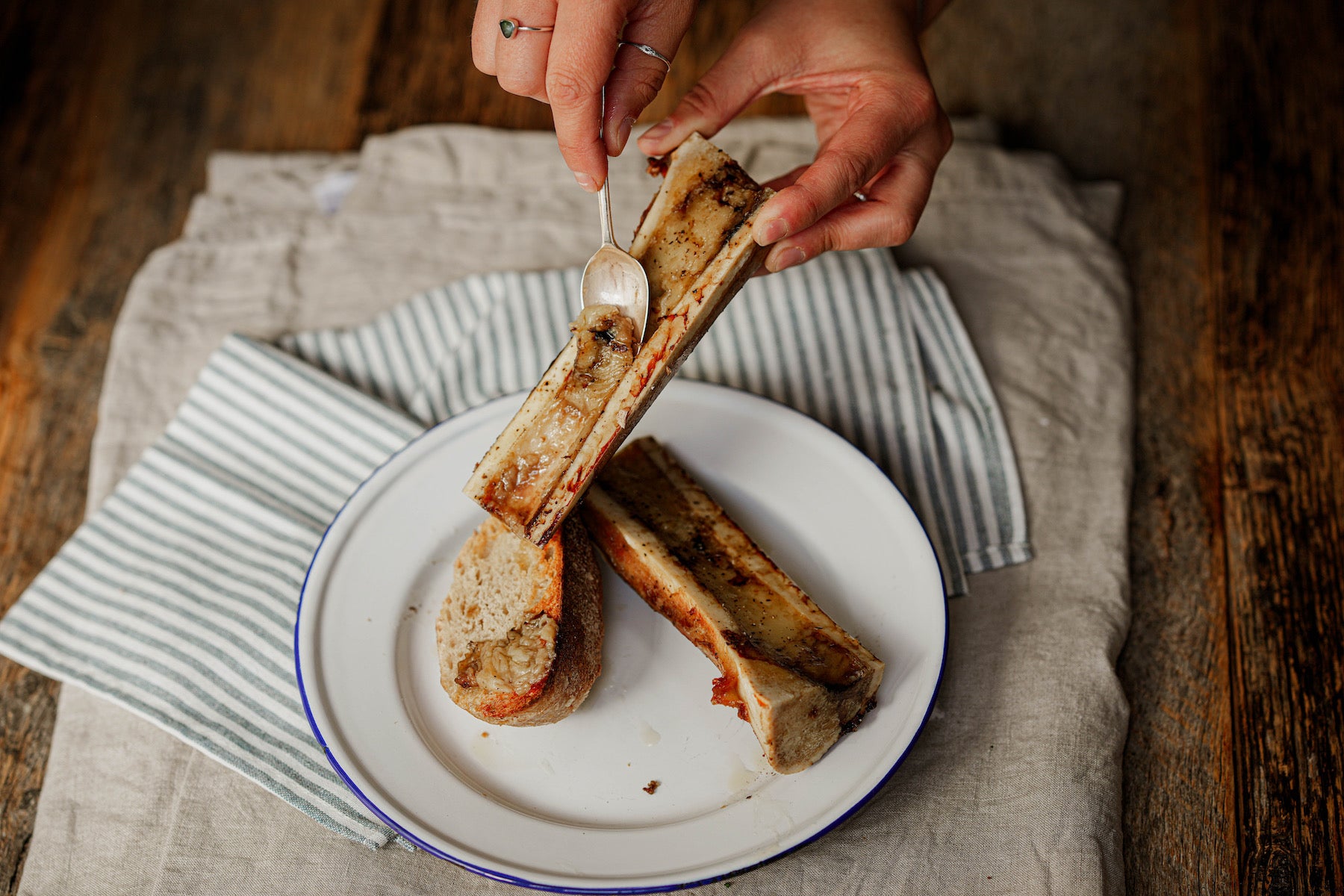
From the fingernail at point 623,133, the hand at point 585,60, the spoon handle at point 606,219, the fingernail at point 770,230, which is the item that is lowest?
the spoon handle at point 606,219

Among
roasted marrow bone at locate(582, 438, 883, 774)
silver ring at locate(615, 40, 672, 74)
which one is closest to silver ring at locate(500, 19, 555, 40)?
silver ring at locate(615, 40, 672, 74)

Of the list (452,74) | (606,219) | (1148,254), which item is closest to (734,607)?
(606,219)

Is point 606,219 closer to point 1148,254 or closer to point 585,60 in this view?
point 585,60

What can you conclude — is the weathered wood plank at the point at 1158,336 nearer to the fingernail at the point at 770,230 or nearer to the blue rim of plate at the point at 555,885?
the blue rim of plate at the point at 555,885

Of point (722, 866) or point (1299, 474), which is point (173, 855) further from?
point (1299, 474)

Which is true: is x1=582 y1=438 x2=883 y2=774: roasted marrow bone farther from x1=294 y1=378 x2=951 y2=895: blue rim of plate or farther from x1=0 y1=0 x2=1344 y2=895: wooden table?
x1=0 y1=0 x2=1344 y2=895: wooden table

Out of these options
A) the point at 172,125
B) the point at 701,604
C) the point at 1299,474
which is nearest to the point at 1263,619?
the point at 1299,474

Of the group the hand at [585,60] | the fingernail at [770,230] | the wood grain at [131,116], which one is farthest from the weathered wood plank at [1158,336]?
the hand at [585,60]
